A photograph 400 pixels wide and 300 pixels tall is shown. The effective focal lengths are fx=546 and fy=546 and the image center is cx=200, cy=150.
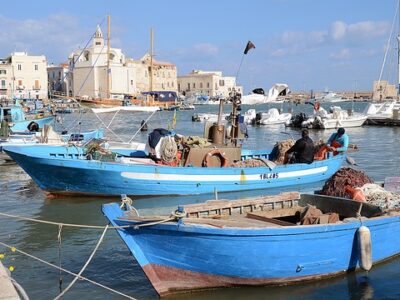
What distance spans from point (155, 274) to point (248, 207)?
2.50 meters

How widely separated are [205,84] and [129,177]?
6558 inches

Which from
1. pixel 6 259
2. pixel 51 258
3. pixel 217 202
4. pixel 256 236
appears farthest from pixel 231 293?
pixel 6 259

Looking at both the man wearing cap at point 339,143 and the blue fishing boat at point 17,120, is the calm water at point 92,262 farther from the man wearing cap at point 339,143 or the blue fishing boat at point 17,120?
the blue fishing boat at point 17,120

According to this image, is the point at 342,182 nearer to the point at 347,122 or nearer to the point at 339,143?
the point at 339,143

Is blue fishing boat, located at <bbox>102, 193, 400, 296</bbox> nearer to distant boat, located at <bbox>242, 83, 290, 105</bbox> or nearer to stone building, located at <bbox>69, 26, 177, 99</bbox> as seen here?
distant boat, located at <bbox>242, 83, 290, 105</bbox>

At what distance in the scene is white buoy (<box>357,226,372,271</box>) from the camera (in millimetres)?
8453

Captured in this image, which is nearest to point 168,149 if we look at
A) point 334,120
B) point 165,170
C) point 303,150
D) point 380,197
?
point 165,170

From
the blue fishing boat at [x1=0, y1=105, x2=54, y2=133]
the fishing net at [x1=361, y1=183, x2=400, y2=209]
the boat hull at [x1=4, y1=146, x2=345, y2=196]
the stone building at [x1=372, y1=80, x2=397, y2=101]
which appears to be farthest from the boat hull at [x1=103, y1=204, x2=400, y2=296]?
the stone building at [x1=372, y1=80, x2=397, y2=101]

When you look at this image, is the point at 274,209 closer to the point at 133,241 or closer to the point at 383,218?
the point at 383,218

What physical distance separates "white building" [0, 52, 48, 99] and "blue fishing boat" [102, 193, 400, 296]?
347ft

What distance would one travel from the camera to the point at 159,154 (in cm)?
1575

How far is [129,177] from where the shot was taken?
15.4m

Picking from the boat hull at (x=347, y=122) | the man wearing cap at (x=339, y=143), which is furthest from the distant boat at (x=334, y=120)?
the man wearing cap at (x=339, y=143)

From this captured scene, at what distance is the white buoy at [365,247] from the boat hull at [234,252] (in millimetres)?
94
